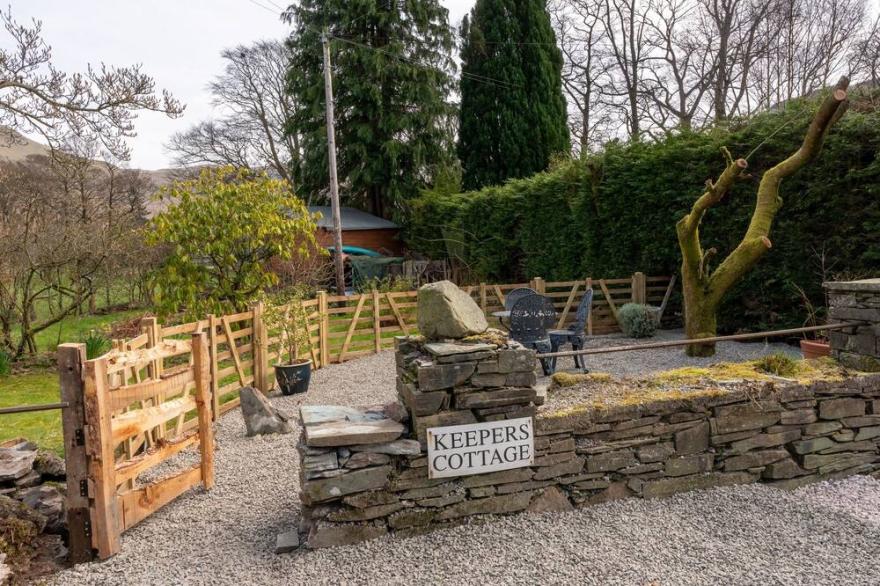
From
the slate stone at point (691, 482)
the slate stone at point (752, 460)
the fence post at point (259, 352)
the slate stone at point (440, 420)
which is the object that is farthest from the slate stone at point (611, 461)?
the fence post at point (259, 352)

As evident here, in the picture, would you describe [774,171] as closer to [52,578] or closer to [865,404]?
[865,404]

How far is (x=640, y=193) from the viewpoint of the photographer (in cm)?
1101

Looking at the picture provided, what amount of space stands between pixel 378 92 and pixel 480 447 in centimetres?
2022

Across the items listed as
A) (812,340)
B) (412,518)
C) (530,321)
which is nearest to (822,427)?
(412,518)

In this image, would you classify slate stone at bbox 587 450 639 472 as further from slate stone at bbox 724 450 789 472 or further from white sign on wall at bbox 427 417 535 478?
slate stone at bbox 724 450 789 472

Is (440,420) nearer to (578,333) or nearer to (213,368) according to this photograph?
(213,368)

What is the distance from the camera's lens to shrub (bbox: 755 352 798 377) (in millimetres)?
4383

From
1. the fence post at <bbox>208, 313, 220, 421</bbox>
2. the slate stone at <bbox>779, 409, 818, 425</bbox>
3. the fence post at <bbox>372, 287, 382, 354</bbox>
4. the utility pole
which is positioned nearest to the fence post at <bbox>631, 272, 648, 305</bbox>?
the fence post at <bbox>372, 287, 382, 354</bbox>

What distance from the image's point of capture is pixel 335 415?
3.86 meters

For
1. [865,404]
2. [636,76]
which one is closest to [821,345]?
[865,404]

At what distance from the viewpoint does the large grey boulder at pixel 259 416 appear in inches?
235

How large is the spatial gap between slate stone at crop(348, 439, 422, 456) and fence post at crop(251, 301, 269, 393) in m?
4.75

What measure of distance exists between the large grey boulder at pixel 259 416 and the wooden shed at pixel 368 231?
15.0m

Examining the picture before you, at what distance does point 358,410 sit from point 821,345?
17.4 feet
